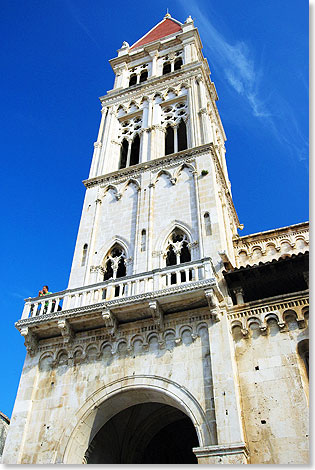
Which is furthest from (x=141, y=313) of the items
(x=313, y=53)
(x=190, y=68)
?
(x=190, y=68)

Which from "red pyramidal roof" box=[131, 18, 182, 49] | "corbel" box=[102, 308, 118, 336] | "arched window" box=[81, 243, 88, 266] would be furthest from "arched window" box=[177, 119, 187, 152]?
"corbel" box=[102, 308, 118, 336]

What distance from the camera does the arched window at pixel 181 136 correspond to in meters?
23.4

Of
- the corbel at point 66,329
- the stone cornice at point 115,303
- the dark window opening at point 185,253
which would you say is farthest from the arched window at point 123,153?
the corbel at point 66,329

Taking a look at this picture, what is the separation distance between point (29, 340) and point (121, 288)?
359 cm

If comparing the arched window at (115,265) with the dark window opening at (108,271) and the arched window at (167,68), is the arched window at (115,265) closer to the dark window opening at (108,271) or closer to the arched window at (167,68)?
the dark window opening at (108,271)

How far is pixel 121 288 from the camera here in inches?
577

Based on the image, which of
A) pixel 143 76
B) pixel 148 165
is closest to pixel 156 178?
pixel 148 165

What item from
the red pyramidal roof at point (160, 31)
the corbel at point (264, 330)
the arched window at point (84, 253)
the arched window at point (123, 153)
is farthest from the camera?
the red pyramidal roof at point (160, 31)

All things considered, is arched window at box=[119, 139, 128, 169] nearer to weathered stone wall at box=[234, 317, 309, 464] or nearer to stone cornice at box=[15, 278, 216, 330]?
stone cornice at box=[15, 278, 216, 330]

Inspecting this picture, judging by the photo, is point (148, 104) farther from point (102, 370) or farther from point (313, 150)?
point (313, 150)

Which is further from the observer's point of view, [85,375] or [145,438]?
[145,438]

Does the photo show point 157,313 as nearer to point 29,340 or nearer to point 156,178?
point 29,340

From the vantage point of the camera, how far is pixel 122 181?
67.3 ft

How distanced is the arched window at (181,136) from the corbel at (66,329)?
1242 cm
